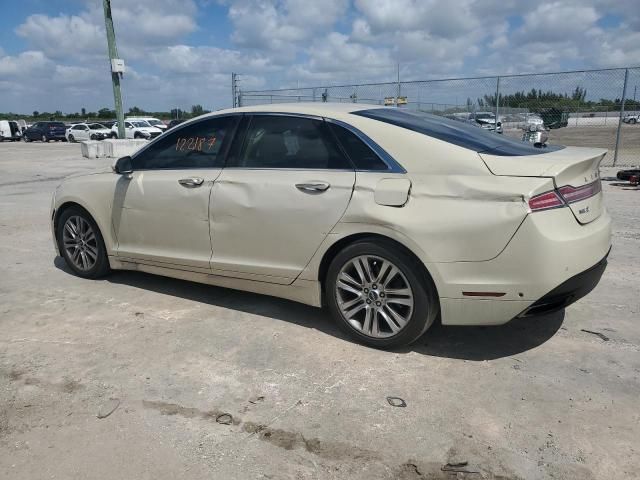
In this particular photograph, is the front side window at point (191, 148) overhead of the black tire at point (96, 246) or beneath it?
overhead

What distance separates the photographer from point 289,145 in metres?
3.95

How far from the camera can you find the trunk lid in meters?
3.18

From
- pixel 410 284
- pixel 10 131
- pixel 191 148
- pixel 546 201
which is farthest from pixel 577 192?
pixel 10 131

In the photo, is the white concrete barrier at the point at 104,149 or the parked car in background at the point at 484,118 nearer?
the parked car in background at the point at 484,118

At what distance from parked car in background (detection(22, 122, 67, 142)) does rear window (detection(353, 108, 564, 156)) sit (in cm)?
4289

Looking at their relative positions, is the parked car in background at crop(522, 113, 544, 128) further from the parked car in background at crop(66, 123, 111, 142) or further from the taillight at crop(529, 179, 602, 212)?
the parked car in background at crop(66, 123, 111, 142)

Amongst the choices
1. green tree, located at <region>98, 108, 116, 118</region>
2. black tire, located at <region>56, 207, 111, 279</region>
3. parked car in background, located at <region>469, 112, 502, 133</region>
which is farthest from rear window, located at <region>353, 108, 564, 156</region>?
green tree, located at <region>98, 108, 116, 118</region>

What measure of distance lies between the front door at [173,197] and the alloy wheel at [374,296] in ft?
3.96

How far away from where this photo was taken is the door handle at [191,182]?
424cm

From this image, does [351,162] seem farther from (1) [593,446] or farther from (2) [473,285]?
(1) [593,446]

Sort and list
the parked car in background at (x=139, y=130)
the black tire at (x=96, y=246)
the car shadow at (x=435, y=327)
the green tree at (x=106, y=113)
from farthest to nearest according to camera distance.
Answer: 1. the green tree at (x=106, y=113)
2. the parked car in background at (x=139, y=130)
3. the black tire at (x=96, y=246)
4. the car shadow at (x=435, y=327)

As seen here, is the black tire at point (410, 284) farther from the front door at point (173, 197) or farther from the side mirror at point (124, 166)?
the side mirror at point (124, 166)

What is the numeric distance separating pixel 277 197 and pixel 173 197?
3.40ft

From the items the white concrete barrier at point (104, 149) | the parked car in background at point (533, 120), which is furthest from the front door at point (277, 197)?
→ the white concrete barrier at point (104, 149)
